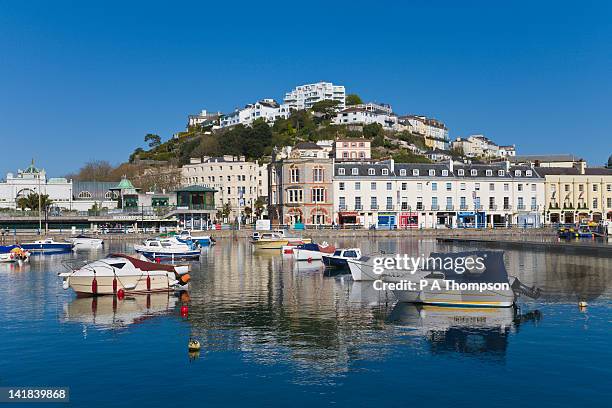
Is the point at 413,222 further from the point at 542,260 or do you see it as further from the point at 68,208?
the point at 68,208

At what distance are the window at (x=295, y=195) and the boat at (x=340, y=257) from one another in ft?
175

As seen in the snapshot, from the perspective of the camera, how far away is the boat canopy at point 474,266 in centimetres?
3116

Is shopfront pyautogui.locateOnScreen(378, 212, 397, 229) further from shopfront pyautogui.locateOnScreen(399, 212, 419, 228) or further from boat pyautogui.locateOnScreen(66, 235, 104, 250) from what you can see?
boat pyautogui.locateOnScreen(66, 235, 104, 250)

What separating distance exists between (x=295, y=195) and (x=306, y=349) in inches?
3319

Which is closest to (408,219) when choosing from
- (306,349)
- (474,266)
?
(474,266)

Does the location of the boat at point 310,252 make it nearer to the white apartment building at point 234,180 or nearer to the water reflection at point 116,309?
the water reflection at point 116,309

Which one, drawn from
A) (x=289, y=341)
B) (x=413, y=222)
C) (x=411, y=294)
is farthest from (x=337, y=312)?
(x=413, y=222)

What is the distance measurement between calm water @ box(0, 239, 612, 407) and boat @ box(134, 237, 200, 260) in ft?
74.7

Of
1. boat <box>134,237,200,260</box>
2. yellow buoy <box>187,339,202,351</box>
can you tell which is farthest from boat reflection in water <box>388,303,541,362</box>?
boat <box>134,237,200,260</box>

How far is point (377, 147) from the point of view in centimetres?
17175

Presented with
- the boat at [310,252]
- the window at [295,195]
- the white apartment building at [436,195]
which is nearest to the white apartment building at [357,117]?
the white apartment building at [436,195]

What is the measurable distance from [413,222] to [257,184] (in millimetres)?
38256

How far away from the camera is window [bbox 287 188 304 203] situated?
10800cm

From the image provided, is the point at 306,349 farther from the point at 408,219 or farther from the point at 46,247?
the point at 408,219
